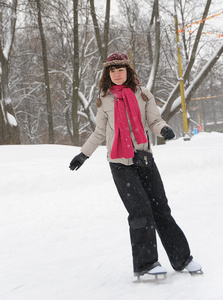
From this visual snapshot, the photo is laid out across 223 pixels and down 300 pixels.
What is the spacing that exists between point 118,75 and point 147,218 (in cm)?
109

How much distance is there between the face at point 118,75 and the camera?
2.77m

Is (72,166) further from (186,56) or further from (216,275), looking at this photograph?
(186,56)

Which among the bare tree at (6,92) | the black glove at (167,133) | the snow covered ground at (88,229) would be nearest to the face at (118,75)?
the black glove at (167,133)

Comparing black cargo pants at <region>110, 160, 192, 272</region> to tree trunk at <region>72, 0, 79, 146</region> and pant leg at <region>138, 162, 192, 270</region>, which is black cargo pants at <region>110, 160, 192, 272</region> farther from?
tree trunk at <region>72, 0, 79, 146</region>

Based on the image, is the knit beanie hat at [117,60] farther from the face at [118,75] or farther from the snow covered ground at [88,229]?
the snow covered ground at [88,229]

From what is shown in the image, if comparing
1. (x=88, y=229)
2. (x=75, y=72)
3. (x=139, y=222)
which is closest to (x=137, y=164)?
(x=139, y=222)

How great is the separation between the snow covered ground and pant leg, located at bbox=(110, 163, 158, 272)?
0.17 meters

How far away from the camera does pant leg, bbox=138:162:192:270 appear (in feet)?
8.88

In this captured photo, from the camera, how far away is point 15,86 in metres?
26.1

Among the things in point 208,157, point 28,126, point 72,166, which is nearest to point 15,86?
point 28,126

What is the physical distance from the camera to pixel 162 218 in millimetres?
A: 2783

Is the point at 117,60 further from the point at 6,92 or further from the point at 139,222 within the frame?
the point at 6,92

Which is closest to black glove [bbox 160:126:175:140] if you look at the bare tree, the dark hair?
the dark hair

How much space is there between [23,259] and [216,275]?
1.94 meters
